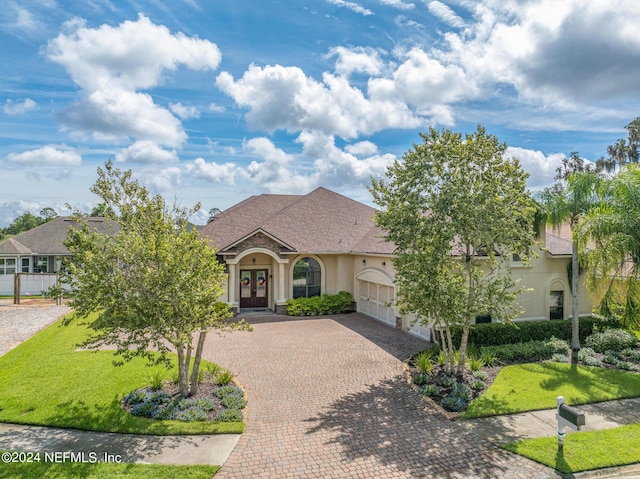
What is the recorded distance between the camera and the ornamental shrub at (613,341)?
15031 mm

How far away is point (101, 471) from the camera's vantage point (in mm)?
7055

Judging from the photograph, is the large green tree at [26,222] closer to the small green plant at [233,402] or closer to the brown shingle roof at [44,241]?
the brown shingle roof at [44,241]

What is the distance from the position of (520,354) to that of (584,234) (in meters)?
4.89

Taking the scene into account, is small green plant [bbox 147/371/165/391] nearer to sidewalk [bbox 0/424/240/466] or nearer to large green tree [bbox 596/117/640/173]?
sidewalk [bbox 0/424/240/466]

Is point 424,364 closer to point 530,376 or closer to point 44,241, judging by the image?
point 530,376

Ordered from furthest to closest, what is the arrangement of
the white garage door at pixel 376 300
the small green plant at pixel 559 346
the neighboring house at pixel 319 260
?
the white garage door at pixel 376 300
the neighboring house at pixel 319 260
the small green plant at pixel 559 346

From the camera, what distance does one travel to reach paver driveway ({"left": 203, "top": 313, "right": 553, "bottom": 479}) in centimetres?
745

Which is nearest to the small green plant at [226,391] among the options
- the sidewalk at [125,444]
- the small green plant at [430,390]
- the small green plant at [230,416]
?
the small green plant at [230,416]

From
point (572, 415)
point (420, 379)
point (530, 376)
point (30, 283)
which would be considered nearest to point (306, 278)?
point (420, 379)

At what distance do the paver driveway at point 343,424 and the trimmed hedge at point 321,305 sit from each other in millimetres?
6133

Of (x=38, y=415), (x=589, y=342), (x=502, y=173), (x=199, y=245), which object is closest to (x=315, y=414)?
(x=199, y=245)

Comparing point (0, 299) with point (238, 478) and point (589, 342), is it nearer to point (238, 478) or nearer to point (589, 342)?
point (238, 478)

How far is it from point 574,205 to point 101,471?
16714 mm

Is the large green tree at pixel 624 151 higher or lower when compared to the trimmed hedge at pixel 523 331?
higher
